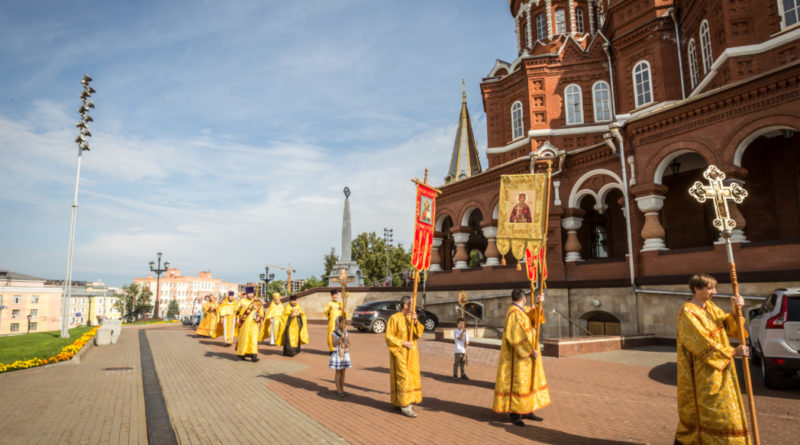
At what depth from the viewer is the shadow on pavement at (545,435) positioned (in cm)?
543

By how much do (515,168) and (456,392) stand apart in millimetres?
13714

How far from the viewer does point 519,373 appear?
6297 mm

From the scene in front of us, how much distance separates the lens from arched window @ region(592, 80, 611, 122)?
22.9m

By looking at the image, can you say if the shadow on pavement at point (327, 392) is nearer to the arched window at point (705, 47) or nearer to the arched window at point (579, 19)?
the arched window at point (705, 47)

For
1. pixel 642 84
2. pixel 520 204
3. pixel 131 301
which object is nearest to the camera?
pixel 520 204

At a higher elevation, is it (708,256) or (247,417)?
(708,256)

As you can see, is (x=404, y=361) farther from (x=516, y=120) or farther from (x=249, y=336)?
(x=516, y=120)

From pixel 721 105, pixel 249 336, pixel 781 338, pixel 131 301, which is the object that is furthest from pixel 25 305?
pixel 781 338

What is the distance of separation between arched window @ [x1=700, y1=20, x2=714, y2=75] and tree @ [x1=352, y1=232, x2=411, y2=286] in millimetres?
34801

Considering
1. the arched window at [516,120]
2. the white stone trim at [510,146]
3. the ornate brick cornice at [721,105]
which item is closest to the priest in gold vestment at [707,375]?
the ornate brick cornice at [721,105]

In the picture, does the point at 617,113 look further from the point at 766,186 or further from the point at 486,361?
the point at 486,361

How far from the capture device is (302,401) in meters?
7.54

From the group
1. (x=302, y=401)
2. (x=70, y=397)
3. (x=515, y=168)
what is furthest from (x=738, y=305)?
(x=515, y=168)

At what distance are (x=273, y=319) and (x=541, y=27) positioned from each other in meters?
21.6
